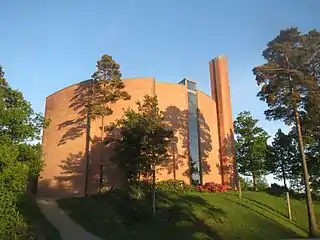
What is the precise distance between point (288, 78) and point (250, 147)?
20790 mm

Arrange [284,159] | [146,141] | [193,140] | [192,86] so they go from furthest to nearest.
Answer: [284,159], [192,86], [193,140], [146,141]

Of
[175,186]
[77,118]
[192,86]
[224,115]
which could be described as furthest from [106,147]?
[224,115]

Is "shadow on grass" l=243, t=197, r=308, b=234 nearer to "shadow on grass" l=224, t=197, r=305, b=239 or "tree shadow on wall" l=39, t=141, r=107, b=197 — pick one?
"shadow on grass" l=224, t=197, r=305, b=239

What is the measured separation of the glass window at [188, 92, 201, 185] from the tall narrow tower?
13.5 ft

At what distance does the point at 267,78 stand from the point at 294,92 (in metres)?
1.92

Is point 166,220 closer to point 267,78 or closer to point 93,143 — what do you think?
point 267,78

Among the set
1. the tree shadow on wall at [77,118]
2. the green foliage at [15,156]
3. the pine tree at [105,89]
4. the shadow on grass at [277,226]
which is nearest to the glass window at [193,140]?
the pine tree at [105,89]

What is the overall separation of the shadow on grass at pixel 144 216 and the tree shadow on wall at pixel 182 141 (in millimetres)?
7702

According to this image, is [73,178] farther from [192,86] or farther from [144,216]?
[192,86]

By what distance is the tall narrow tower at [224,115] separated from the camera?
39.8m

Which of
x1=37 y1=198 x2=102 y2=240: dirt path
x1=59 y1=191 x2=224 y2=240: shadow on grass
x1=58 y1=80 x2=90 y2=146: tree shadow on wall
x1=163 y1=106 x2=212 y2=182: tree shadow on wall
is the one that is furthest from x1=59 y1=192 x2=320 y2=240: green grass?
x1=58 y1=80 x2=90 y2=146: tree shadow on wall

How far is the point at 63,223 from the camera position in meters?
21.3

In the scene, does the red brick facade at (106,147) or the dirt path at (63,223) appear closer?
the dirt path at (63,223)

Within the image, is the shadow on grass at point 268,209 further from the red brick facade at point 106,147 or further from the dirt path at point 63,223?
the dirt path at point 63,223
